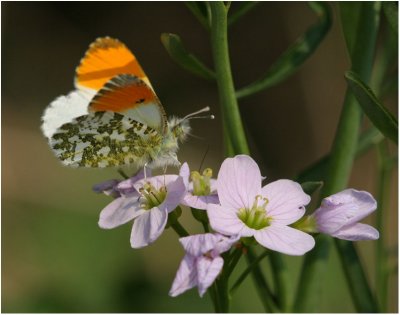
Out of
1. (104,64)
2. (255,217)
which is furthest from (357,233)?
(104,64)

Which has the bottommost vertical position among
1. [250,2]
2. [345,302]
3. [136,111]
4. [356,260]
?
[345,302]

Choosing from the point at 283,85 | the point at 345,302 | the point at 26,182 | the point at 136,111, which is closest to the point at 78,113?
the point at 136,111

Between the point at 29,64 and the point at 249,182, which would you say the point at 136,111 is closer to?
the point at 249,182

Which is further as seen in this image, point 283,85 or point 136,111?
point 283,85

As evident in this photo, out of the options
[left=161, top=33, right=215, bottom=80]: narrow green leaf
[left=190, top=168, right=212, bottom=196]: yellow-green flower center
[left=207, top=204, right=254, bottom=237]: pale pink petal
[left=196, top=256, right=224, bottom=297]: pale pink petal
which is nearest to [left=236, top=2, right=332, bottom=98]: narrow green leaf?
[left=161, top=33, right=215, bottom=80]: narrow green leaf

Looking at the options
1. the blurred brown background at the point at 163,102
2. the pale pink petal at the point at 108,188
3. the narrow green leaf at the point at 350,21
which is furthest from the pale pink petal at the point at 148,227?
the blurred brown background at the point at 163,102

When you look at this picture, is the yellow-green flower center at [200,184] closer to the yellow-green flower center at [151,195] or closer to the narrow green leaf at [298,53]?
the yellow-green flower center at [151,195]

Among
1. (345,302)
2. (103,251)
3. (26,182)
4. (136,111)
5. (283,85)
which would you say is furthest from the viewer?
(283,85)
